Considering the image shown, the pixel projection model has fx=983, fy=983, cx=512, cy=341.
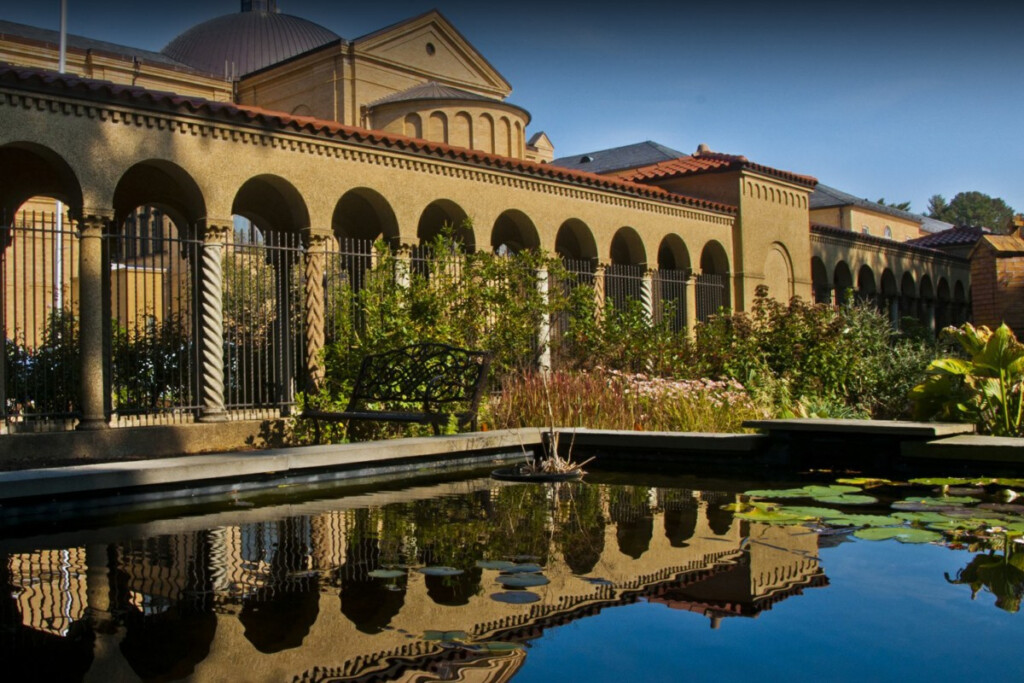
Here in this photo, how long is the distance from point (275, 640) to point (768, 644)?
1.79m

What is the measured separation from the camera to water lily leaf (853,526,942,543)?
5.13m

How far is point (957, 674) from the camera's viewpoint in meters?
3.20

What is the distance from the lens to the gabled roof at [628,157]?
36.4 m

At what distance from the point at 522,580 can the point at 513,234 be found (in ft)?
52.1

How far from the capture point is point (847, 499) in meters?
6.51

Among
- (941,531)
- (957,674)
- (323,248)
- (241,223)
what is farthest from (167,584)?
(241,223)

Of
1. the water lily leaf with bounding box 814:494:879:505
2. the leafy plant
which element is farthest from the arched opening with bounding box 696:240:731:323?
the water lily leaf with bounding box 814:494:879:505

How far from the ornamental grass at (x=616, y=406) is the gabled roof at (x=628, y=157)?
25.3 metres

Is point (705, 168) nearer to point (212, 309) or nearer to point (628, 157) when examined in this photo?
point (212, 309)

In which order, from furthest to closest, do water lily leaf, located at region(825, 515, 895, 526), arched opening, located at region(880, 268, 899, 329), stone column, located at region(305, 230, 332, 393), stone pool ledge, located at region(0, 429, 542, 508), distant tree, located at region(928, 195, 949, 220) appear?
distant tree, located at region(928, 195, 949, 220) < arched opening, located at region(880, 268, 899, 329) < stone column, located at region(305, 230, 332, 393) < stone pool ledge, located at region(0, 429, 542, 508) < water lily leaf, located at region(825, 515, 895, 526)

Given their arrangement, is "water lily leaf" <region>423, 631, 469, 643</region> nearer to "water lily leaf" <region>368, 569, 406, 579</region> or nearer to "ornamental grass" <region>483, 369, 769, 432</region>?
"water lily leaf" <region>368, 569, 406, 579</region>

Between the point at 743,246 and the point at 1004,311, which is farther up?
the point at 743,246

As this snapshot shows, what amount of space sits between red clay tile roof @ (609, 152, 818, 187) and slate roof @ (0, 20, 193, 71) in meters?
17.7

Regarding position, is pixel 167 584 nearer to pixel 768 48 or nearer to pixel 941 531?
pixel 941 531
